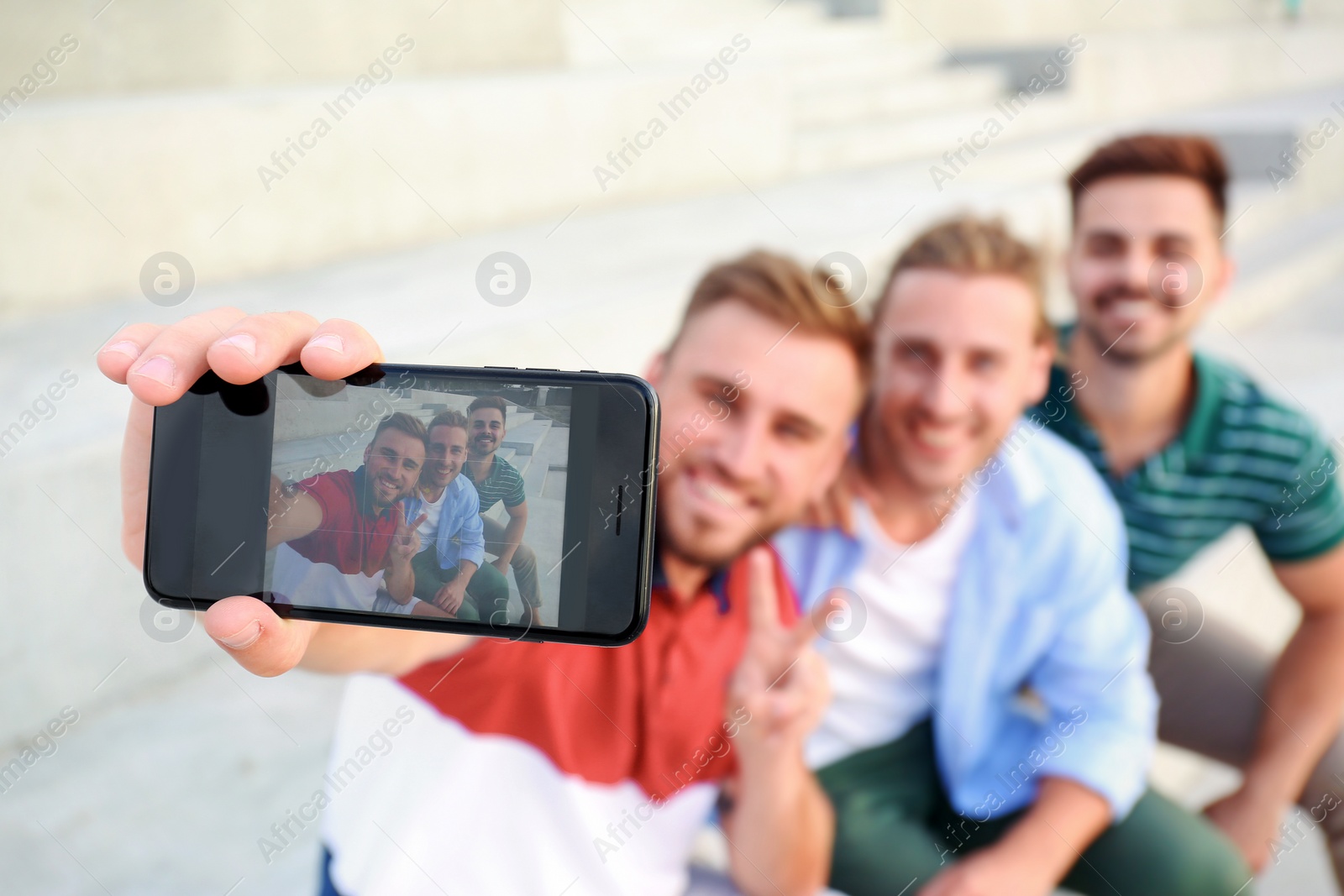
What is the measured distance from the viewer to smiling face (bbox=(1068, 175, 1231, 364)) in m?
1.07

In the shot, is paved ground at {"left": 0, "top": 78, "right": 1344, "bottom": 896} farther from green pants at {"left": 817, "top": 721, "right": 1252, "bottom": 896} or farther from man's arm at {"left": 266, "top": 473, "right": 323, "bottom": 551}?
man's arm at {"left": 266, "top": 473, "right": 323, "bottom": 551}

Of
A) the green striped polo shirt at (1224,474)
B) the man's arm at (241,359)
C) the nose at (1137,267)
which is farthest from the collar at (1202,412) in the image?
the man's arm at (241,359)

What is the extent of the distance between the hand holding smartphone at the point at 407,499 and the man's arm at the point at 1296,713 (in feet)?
3.05

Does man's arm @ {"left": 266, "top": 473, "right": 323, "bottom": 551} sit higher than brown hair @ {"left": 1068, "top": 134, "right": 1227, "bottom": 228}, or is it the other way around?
brown hair @ {"left": 1068, "top": 134, "right": 1227, "bottom": 228}

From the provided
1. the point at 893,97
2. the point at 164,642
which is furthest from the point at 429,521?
the point at 893,97

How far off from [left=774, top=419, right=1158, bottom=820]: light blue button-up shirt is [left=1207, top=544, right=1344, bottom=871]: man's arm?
22 centimetres

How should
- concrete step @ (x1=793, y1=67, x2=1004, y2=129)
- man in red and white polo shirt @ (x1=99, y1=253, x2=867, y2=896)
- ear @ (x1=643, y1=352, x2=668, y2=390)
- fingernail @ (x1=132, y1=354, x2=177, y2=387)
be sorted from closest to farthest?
1. fingernail @ (x1=132, y1=354, x2=177, y2=387)
2. man in red and white polo shirt @ (x1=99, y1=253, x2=867, y2=896)
3. ear @ (x1=643, y1=352, x2=668, y2=390)
4. concrete step @ (x1=793, y1=67, x2=1004, y2=129)

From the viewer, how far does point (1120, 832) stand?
1027 millimetres

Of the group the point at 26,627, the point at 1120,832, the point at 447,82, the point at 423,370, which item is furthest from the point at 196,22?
the point at 1120,832

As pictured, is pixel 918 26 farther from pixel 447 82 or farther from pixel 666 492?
pixel 666 492

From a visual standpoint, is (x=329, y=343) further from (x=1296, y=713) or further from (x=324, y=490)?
(x=1296, y=713)

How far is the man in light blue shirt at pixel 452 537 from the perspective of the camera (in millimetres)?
560

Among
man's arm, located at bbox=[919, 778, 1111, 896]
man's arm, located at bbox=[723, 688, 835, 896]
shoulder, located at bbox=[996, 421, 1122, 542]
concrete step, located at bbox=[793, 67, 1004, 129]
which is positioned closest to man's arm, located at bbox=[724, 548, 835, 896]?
man's arm, located at bbox=[723, 688, 835, 896]

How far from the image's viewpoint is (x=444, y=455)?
564mm
